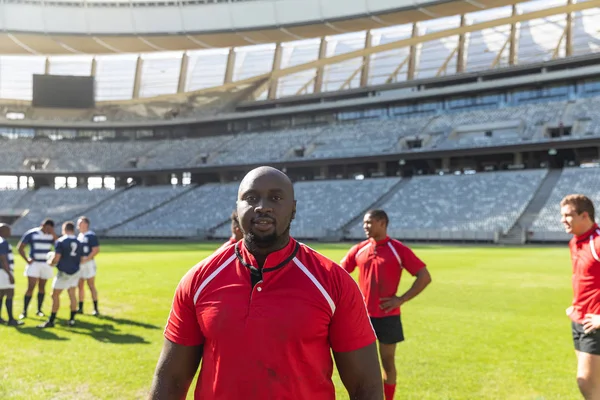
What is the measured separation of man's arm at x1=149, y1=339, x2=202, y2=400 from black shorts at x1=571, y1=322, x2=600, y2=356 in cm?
348

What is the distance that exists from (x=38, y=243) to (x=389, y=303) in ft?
26.9

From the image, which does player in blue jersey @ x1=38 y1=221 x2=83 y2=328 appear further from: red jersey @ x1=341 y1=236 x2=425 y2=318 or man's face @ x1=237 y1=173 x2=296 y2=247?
man's face @ x1=237 y1=173 x2=296 y2=247

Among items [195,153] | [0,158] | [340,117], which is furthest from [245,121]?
[0,158]

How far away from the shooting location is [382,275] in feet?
17.2

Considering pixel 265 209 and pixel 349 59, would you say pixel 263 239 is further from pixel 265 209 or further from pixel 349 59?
pixel 349 59

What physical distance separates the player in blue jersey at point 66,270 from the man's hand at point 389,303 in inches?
271

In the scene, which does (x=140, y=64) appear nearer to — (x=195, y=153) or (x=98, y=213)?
(x=195, y=153)

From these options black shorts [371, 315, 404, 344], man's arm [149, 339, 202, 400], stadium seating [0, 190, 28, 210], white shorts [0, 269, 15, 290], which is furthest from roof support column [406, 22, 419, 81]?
man's arm [149, 339, 202, 400]

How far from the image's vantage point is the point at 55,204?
176ft

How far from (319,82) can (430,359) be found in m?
50.5

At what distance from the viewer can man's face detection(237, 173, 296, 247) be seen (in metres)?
2.26

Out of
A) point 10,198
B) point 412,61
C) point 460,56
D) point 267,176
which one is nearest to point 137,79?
point 10,198

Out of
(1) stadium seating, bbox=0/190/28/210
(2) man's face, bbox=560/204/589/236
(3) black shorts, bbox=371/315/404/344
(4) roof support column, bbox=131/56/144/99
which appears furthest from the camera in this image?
(4) roof support column, bbox=131/56/144/99

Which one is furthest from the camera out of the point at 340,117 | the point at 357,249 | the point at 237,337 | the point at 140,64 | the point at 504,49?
the point at 140,64
